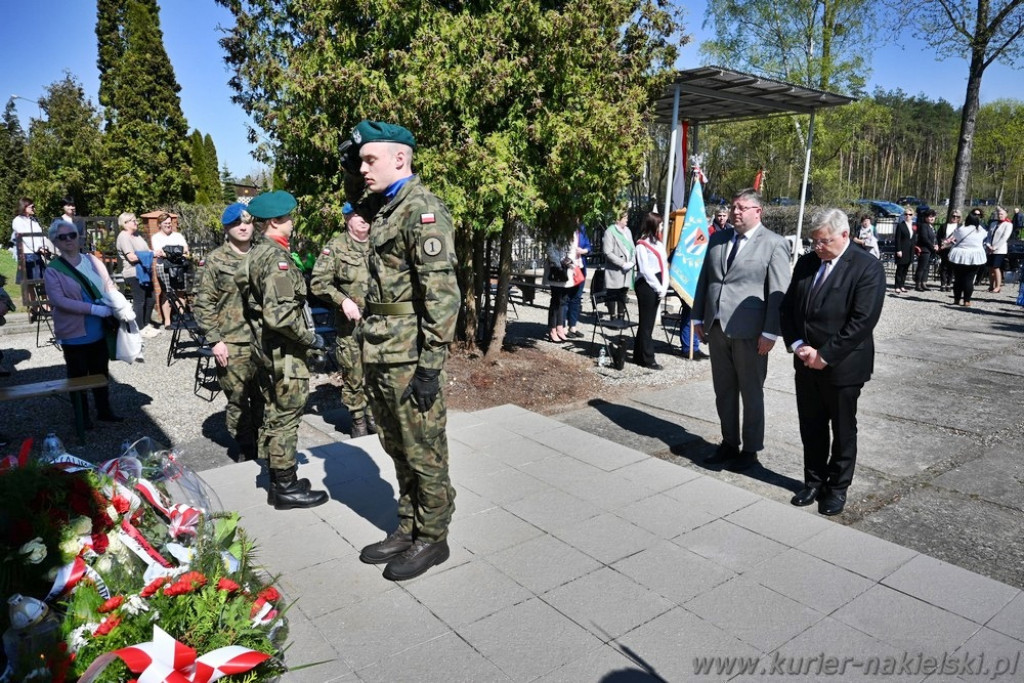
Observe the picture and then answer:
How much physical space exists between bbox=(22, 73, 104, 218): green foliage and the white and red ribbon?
24.9 meters

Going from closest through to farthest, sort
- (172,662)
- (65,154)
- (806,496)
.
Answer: (172,662) → (806,496) → (65,154)

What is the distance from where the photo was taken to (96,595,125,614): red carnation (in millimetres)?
2373

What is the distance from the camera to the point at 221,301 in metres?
5.64

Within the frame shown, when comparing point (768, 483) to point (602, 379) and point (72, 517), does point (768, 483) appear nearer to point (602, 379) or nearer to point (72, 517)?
point (602, 379)

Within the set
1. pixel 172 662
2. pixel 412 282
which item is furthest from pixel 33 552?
pixel 412 282

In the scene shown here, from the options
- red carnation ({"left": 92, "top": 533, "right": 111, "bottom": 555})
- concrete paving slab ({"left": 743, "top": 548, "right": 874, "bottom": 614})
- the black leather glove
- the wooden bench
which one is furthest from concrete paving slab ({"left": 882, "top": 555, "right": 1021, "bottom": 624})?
the wooden bench

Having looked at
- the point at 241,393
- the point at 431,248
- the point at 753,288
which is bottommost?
the point at 241,393

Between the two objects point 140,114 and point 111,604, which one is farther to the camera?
point 140,114

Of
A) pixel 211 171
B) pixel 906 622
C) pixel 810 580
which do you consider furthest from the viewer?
pixel 211 171

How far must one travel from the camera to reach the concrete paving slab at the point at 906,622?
310 centimetres

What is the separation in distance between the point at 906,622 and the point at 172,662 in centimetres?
308

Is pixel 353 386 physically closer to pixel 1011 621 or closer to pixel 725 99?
pixel 1011 621

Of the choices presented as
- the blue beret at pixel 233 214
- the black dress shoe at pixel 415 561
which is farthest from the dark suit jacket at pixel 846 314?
the blue beret at pixel 233 214

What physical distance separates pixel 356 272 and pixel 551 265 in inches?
190
